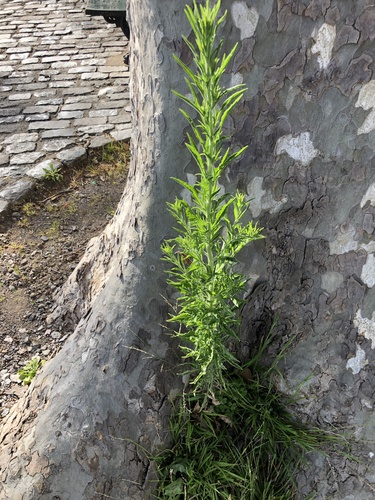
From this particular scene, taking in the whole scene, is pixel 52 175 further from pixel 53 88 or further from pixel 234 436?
pixel 234 436

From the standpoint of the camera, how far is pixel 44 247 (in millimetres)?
4000

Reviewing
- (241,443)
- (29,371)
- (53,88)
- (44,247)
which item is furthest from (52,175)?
(241,443)

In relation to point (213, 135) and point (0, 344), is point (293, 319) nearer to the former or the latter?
point (213, 135)

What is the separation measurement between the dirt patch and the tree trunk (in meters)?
0.75

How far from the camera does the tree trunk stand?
1773 millimetres

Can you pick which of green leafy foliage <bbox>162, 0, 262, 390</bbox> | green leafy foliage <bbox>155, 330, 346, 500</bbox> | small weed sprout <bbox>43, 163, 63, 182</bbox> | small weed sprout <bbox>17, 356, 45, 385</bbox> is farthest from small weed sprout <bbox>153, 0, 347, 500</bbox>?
small weed sprout <bbox>43, 163, 63, 182</bbox>

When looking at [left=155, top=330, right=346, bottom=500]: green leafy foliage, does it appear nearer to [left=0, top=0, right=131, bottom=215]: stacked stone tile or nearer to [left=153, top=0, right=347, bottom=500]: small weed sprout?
[left=153, top=0, right=347, bottom=500]: small weed sprout

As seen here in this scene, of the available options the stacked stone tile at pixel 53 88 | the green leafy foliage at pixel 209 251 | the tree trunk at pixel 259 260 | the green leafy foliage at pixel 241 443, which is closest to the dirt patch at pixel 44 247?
the stacked stone tile at pixel 53 88

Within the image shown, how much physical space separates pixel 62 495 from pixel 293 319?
47.9 inches

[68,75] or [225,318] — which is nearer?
[225,318]

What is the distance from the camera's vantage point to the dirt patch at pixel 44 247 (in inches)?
132

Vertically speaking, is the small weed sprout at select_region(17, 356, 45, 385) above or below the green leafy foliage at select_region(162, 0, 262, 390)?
below

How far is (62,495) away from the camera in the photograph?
2.30 meters

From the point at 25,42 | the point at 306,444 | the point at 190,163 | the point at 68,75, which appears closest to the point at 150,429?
the point at 306,444
